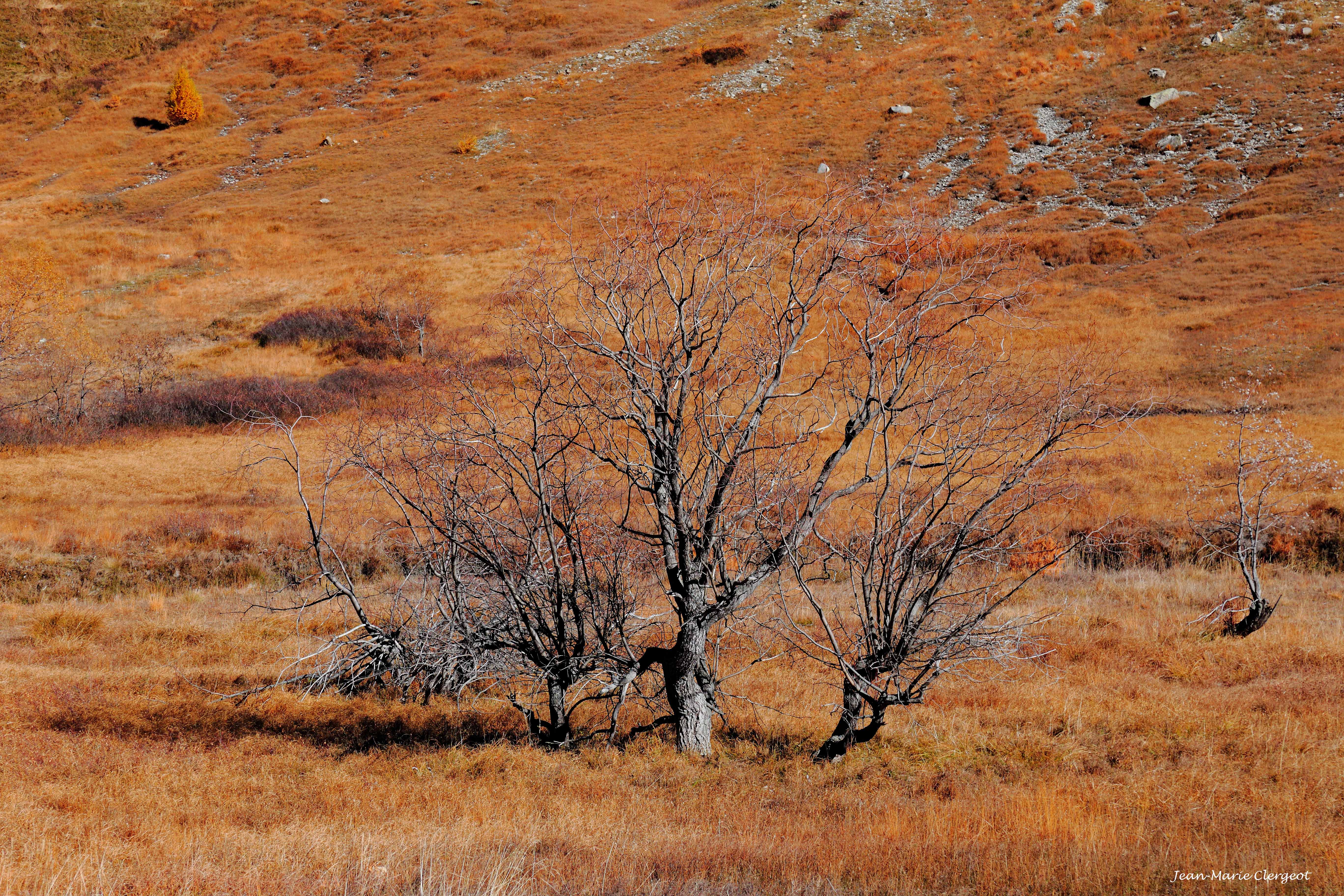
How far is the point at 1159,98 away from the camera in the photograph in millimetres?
54594

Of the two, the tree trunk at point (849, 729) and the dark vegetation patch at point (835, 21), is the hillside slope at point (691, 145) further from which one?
the tree trunk at point (849, 729)

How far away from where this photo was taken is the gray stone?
54594 mm

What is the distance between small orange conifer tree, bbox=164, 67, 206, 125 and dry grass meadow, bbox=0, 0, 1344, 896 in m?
1.10

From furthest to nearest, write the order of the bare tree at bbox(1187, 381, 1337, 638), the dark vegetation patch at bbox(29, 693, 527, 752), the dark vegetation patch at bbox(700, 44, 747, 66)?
the dark vegetation patch at bbox(700, 44, 747, 66) → the bare tree at bbox(1187, 381, 1337, 638) → the dark vegetation patch at bbox(29, 693, 527, 752)

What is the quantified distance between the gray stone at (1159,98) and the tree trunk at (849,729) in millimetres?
57851

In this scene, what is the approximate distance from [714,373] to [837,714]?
14.3ft

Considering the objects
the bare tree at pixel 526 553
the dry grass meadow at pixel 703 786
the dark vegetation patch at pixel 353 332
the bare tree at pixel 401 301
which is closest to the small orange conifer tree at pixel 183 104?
the bare tree at pixel 401 301

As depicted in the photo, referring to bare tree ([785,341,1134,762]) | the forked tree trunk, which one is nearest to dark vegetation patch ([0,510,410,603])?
bare tree ([785,341,1134,762])

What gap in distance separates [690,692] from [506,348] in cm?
1183

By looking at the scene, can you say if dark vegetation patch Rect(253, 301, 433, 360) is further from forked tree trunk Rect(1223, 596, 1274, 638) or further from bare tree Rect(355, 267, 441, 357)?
forked tree trunk Rect(1223, 596, 1274, 638)

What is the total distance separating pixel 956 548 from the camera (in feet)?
25.3

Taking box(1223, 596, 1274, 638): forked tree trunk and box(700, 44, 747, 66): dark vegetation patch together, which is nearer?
box(1223, 596, 1274, 638): forked tree trunk

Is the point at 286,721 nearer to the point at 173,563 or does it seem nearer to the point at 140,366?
the point at 173,563

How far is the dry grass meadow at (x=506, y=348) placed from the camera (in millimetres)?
6164
